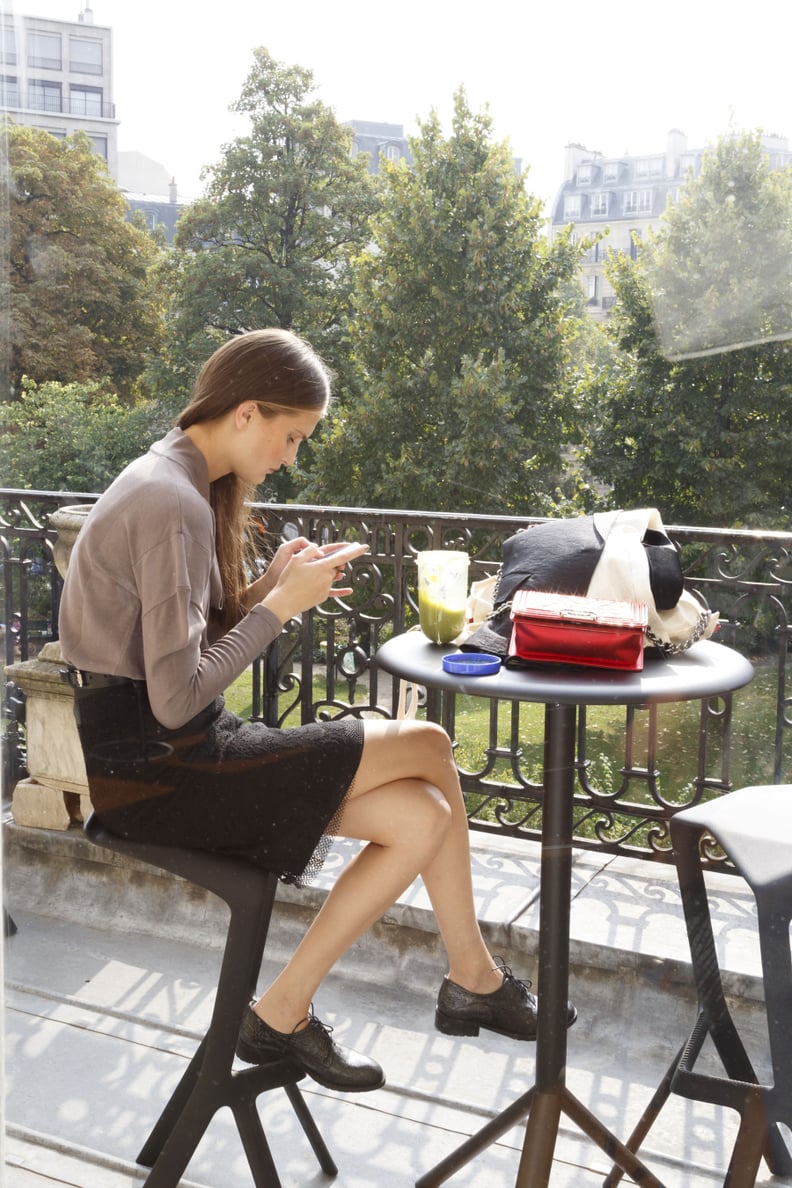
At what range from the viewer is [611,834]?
2512 mm

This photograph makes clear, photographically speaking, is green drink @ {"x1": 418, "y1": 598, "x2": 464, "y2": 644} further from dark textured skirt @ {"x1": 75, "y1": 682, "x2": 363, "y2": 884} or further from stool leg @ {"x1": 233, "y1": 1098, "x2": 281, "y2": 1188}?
stool leg @ {"x1": 233, "y1": 1098, "x2": 281, "y2": 1188}

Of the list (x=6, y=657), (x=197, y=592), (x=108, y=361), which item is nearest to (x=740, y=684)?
(x=197, y=592)

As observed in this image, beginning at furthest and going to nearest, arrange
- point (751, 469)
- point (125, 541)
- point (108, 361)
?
point (751, 469), point (108, 361), point (125, 541)

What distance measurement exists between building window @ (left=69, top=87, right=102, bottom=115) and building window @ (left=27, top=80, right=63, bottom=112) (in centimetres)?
9

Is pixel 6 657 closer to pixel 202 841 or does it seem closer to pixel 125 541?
pixel 125 541

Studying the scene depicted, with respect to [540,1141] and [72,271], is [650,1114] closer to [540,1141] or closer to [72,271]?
[540,1141]

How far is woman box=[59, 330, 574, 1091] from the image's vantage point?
4.32ft

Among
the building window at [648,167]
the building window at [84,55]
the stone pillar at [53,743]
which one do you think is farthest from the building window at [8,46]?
the building window at [648,167]

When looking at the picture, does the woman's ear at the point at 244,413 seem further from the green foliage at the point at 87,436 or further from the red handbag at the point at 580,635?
the red handbag at the point at 580,635

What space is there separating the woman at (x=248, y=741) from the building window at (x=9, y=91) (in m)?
0.60

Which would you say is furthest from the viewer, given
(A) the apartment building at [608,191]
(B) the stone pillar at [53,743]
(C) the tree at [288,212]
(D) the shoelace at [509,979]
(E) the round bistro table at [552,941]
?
(C) the tree at [288,212]

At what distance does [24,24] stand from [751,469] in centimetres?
987

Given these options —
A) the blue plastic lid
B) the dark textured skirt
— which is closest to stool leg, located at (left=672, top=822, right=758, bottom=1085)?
the blue plastic lid

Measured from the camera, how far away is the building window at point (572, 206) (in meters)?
3.55
